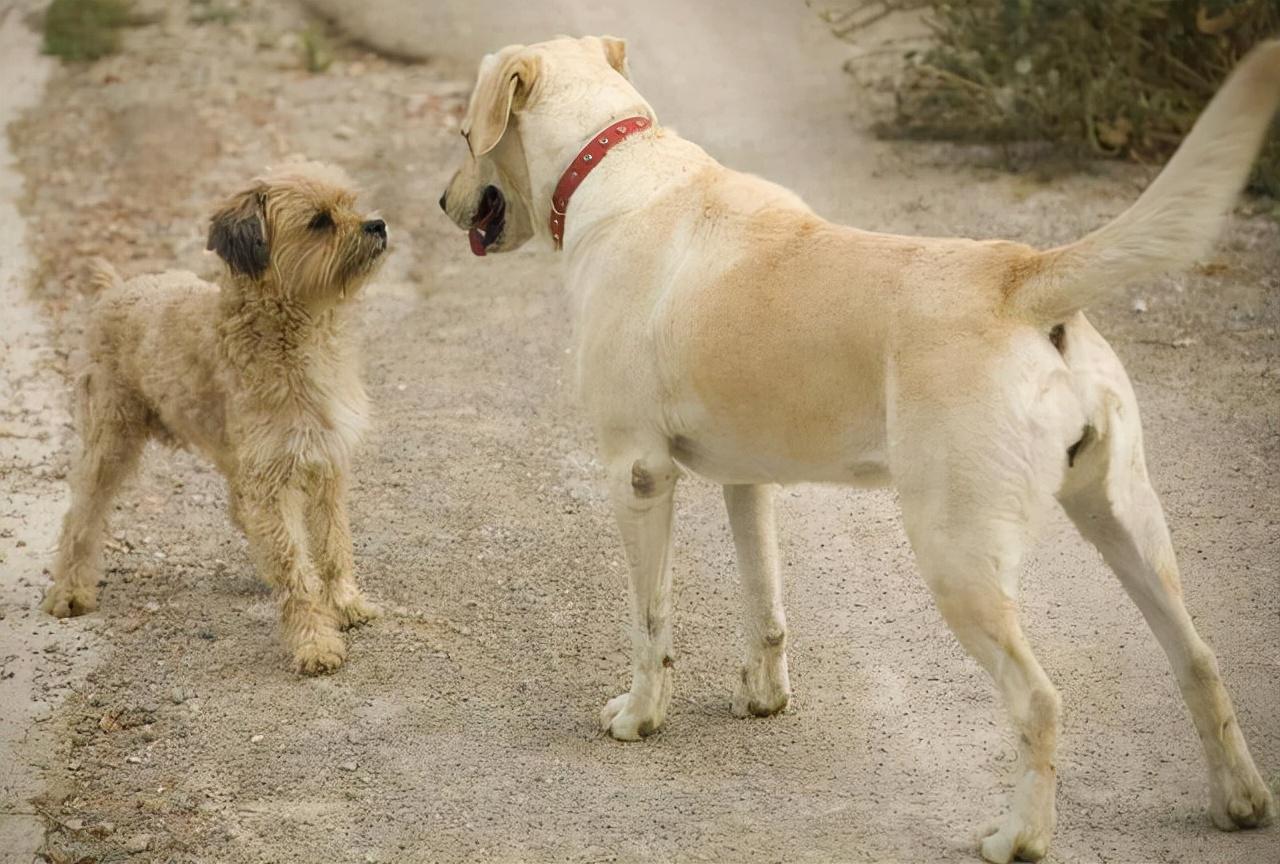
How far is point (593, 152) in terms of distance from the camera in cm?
489

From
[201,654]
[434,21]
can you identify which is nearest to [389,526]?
[201,654]

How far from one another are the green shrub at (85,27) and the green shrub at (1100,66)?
7.35 m

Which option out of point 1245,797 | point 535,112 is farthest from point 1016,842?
point 535,112

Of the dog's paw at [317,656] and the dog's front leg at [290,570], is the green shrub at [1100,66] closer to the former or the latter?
the dog's front leg at [290,570]

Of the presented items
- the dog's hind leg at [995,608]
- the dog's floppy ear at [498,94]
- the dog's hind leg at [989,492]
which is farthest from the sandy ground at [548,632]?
the dog's floppy ear at [498,94]

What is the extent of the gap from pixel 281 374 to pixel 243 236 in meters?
0.52

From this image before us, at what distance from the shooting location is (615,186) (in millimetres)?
4832

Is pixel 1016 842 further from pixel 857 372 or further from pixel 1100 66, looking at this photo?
pixel 1100 66

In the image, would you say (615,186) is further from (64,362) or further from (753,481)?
(64,362)

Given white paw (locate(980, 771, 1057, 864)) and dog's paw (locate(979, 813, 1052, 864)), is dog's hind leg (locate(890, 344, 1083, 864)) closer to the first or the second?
white paw (locate(980, 771, 1057, 864))

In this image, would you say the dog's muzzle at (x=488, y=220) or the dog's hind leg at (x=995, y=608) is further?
the dog's muzzle at (x=488, y=220)

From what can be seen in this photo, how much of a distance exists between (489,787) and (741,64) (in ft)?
27.7

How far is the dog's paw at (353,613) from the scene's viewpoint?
5.96 metres

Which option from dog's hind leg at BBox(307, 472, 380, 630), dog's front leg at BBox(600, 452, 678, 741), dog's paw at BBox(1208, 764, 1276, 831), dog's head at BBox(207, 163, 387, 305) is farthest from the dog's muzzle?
dog's paw at BBox(1208, 764, 1276, 831)
